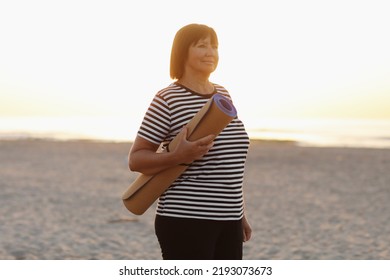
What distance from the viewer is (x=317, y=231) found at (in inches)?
343

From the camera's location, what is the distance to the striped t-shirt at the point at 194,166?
2.41 m

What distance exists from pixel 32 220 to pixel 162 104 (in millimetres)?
7173

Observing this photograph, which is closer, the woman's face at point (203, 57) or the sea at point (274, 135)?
the woman's face at point (203, 57)

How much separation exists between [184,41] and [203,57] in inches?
4.8

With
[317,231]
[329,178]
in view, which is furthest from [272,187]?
[317,231]

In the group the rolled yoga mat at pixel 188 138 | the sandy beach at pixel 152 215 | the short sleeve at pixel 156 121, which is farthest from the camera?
the sandy beach at pixel 152 215

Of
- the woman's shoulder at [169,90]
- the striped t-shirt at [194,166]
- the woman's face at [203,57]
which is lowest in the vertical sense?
the striped t-shirt at [194,166]

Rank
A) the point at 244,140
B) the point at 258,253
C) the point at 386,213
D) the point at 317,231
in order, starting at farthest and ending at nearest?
1. the point at 386,213
2. the point at 317,231
3. the point at 258,253
4. the point at 244,140

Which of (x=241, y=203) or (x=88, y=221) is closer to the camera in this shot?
(x=241, y=203)

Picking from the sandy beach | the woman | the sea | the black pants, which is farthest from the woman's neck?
the sea

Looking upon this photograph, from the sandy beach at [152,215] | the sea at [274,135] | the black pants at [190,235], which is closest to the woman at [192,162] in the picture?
the black pants at [190,235]

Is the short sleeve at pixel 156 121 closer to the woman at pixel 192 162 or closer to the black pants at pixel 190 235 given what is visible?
the woman at pixel 192 162
